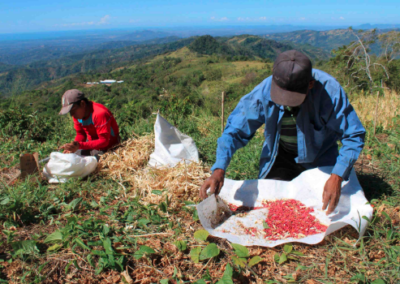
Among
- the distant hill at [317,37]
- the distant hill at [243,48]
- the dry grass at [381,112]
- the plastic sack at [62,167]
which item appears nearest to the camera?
the plastic sack at [62,167]

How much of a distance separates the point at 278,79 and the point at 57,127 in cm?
411

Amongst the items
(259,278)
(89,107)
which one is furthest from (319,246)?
(89,107)

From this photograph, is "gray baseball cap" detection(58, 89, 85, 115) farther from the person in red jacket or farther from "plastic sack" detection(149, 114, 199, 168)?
"plastic sack" detection(149, 114, 199, 168)

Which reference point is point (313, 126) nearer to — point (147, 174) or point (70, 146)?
point (147, 174)

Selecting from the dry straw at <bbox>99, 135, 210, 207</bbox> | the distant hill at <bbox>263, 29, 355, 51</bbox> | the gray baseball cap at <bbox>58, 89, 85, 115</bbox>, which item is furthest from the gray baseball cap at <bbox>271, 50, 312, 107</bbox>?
the distant hill at <bbox>263, 29, 355, 51</bbox>

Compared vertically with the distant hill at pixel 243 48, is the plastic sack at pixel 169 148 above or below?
below

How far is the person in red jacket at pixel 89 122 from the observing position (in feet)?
10.2

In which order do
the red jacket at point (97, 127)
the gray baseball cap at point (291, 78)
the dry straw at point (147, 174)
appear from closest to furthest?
the gray baseball cap at point (291, 78) → the dry straw at point (147, 174) → the red jacket at point (97, 127)

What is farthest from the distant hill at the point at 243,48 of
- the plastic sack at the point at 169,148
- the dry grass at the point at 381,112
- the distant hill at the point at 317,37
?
the distant hill at the point at 317,37

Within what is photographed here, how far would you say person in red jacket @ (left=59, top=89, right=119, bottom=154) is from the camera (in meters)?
3.11

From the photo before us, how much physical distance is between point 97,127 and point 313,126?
2396 millimetres

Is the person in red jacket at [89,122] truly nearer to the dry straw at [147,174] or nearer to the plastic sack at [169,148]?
the dry straw at [147,174]

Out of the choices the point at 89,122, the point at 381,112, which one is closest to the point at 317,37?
the point at 381,112

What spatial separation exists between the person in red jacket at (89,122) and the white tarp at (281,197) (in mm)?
1697
